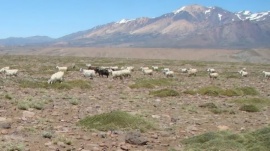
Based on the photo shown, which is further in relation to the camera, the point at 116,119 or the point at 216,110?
the point at 216,110

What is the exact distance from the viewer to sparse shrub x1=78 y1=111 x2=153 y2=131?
14.1 metres

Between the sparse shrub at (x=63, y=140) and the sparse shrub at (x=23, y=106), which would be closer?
the sparse shrub at (x=63, y=140)

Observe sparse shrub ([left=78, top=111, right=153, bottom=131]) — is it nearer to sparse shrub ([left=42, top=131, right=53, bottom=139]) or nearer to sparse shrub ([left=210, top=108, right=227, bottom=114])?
sparse shrub ([left=42, top=131, right=53, bottom=139])

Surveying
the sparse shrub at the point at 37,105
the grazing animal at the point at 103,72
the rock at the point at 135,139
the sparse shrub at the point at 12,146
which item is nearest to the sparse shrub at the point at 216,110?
the rock at the point at 135,139

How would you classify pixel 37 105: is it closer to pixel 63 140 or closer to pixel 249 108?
pixel 63 140

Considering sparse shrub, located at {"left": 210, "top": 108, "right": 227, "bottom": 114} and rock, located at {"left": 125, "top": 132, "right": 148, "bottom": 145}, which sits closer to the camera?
rock, located at {"left": 125, "top": 132, "right": 148, "bottom": 145}

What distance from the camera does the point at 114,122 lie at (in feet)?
47.3

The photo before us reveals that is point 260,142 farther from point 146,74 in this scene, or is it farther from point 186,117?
point 146,74

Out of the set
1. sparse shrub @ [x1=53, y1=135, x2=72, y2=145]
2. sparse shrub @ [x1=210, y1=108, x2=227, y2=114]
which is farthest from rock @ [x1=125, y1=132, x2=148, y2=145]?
sparse shrub @ [x1=210, y1=108, x2=227, y2=114]

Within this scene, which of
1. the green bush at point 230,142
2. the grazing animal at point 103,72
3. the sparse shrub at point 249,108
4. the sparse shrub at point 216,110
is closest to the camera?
the green bush at point 230,142

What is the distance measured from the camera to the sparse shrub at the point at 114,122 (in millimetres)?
14062

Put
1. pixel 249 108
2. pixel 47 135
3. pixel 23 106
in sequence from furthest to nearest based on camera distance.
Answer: pixel 249 108, pixel 23 106, pixel 47 135

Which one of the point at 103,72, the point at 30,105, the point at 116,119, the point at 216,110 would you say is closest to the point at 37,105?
the point at 30,105

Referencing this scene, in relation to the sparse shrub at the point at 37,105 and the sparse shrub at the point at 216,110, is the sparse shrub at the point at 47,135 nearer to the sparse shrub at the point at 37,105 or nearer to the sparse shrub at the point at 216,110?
the sparse shrub at the point at 37,105
